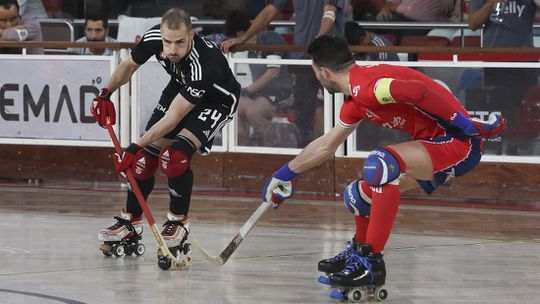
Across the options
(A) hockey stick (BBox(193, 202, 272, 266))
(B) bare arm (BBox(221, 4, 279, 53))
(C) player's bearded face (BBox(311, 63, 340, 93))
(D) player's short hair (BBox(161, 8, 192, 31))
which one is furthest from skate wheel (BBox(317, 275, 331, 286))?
(B) bare arm (BBox(221, 4, 279, 53))

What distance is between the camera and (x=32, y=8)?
14992 mm

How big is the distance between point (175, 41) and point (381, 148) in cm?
157

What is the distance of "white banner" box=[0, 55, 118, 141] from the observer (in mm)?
12375

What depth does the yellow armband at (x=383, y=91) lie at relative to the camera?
271 inches

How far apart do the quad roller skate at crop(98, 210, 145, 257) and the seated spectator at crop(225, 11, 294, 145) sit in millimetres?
3584

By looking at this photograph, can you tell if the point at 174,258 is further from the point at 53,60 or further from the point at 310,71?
the point at 53,60

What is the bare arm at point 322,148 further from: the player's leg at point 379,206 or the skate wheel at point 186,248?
the skate wheel at point 186,248

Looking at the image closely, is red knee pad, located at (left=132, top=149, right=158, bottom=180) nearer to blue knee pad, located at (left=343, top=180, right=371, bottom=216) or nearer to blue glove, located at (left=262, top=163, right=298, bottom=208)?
blue glove, located at (left=262, top=163, right=298, bottom=208)

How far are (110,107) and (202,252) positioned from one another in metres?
1.23

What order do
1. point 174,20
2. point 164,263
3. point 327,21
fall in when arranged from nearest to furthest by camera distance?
point 174,20, point 164,263, point 327,21

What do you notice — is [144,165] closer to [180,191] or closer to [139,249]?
[180,191]

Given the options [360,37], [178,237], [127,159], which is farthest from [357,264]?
[360,37]

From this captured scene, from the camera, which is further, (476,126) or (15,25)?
(15,25)

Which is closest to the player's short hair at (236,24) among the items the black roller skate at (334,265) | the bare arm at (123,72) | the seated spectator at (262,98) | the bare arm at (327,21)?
the seated spectator at (262,98)
